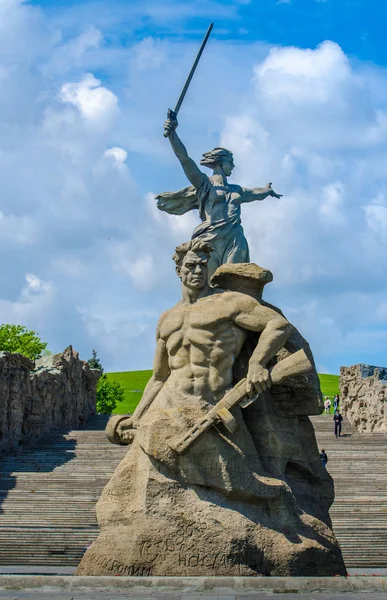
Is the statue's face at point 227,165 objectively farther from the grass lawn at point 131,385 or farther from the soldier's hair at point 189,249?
the grass lawn at point 131,385

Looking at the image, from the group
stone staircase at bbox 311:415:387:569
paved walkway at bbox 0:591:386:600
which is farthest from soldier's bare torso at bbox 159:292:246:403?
stone staircase at bbox 311:415:387:569

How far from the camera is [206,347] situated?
31.5 ft

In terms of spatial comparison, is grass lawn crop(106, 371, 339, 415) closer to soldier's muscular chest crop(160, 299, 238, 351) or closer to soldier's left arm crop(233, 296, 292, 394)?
soldier's muscular chest crop(160, 299, 238, 351)

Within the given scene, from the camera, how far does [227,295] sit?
32.2 feet

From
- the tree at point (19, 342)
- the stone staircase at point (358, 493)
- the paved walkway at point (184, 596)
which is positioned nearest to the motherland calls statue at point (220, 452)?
the paved walkway at point (184, 596)

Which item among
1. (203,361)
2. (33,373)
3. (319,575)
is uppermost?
(33,373)

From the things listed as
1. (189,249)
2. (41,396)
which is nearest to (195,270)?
(189,249)

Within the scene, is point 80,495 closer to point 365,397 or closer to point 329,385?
point 365,397

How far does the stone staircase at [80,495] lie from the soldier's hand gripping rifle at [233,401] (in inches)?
191

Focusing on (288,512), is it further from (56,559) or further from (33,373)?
(33,373)

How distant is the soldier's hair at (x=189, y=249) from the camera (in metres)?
9.96

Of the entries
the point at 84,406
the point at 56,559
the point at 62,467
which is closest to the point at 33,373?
the point at 84,406

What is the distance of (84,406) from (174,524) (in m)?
28.4

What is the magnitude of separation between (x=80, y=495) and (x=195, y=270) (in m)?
9.79
